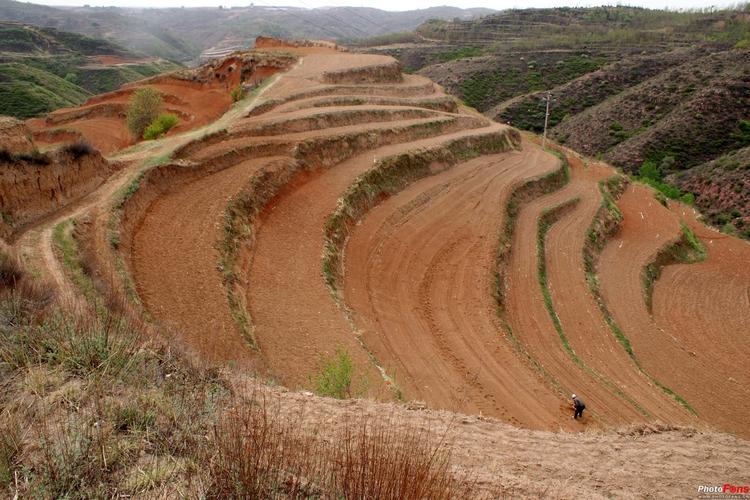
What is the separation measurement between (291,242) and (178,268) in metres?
4.87

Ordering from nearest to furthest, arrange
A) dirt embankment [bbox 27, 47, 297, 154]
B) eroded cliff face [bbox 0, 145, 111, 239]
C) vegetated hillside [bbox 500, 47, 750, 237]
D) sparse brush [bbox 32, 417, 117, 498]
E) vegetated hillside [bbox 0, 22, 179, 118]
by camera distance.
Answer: sparse brush [bbox 32, 417, 117, 498]
eroded cliff face [bbox 0, 145, 111, 239]
dirt embankment [bbox 27, 47, 297, 154]
vegetated hillside [bbox 500, 47, 750, 237]
vegetated hillside [bbox 0, 22, 179, 118]

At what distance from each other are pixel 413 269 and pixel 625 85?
68251 millimetres

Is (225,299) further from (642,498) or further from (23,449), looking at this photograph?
(642,498)

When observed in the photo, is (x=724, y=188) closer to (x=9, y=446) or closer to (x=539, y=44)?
(x=9, y=446)

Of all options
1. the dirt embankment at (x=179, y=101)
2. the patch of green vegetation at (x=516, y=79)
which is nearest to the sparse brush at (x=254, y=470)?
the dirt embankment at (x=179, y=101)

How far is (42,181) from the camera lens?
14.4 m

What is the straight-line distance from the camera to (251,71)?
133 feet

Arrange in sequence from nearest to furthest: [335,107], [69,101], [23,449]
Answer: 1. [23,449]
2. [335,107]
3. [69,101]

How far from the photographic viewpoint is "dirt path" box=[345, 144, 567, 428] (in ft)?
44.3

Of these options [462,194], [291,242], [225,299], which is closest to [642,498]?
[225,299]

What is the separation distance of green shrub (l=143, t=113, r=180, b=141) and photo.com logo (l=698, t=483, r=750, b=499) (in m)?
34.1

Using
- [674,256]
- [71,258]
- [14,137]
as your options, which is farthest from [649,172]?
[14,137]

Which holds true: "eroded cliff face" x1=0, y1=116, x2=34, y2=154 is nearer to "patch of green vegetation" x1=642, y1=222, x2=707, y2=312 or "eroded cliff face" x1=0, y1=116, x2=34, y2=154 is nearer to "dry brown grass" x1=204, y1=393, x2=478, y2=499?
"dry brown grass" x1=204, y1=393, x2=478, y2=499

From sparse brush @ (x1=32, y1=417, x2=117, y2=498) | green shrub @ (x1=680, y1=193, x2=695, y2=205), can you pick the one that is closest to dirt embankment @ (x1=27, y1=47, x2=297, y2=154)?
sparse brush @ (x1=32, y1=417, x2=117, y2=498)
